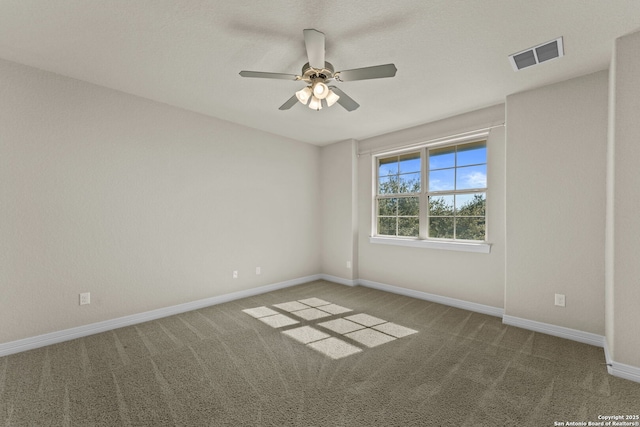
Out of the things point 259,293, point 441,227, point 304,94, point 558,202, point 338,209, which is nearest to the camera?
point 304,94

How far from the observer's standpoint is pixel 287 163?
4.98 m

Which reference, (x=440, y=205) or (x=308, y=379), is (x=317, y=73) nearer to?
(x=308, y=379)

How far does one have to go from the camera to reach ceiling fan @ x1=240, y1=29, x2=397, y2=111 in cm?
195

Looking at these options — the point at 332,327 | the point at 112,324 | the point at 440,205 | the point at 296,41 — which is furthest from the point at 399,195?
the point at 112,324

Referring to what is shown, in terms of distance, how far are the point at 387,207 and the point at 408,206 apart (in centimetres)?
40

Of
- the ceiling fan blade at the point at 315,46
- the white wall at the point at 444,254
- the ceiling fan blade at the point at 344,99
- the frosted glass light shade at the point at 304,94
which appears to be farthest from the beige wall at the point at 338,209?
the ceiling fan blade at the point at 315,46

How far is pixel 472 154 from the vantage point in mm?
3910

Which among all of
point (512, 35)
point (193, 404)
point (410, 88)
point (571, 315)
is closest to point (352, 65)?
point (410, 88)

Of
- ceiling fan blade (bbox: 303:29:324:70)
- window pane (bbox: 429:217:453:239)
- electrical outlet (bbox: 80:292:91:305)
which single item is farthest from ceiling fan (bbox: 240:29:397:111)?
electrical outlet (bbox: 80:292:91:305)

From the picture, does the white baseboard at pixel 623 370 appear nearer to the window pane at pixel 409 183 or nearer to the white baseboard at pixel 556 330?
the white baseboard at pixel 556 330

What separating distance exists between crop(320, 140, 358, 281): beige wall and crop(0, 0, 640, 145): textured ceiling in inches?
73.3

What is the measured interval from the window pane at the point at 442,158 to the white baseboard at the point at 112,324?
131 inches

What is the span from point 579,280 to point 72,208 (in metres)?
5.29

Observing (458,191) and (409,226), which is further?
(409,226)
